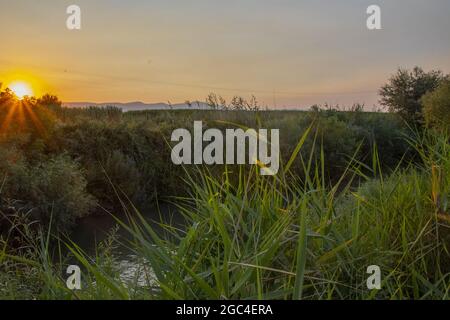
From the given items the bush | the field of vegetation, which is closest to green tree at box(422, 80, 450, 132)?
the field of vegetation

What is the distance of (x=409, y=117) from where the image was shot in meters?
17.5

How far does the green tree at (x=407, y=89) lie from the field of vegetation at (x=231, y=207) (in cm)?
4

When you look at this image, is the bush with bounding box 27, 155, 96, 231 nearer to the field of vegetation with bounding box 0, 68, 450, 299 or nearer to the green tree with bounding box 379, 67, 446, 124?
the field of vegetation with bounding box 0, 68, 450, 299

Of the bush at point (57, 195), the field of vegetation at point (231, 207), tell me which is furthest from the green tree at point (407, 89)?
the bush at point (57, 195)

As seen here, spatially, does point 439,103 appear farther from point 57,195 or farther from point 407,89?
point 57,195

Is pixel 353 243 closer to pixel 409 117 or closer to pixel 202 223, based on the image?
pixel 202 223

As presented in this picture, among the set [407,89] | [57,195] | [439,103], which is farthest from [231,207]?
[407,89]

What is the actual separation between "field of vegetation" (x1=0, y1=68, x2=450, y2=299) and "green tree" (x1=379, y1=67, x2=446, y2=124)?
4cm

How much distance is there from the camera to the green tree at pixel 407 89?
Result: 17766 mm

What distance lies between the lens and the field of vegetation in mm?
2123
